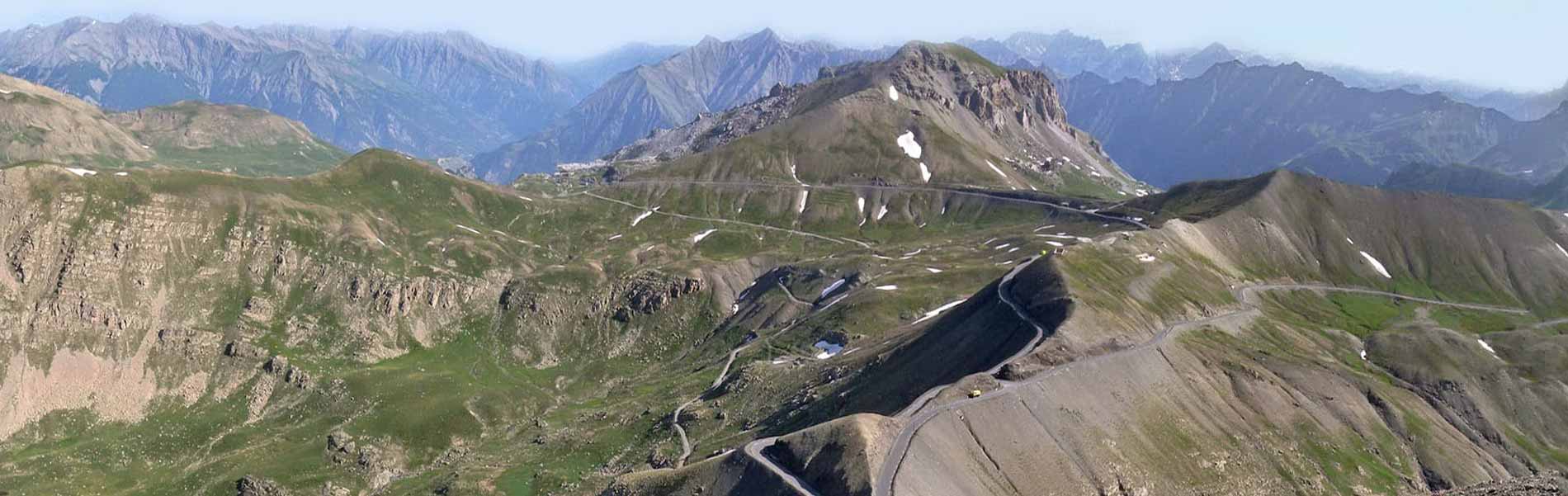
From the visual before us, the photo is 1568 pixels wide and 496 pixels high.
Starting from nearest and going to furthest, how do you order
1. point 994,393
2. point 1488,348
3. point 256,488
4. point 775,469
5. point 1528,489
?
point 1528,489 → point 775,469 → point 994,393 → point 256,488 → point 1488,348

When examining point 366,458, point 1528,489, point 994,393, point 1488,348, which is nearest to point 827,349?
point 994,393

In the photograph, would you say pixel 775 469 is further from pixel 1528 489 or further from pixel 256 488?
pixel 256 488

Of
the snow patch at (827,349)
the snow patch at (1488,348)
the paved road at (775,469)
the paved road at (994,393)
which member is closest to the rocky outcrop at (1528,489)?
the paved road at (994,393)

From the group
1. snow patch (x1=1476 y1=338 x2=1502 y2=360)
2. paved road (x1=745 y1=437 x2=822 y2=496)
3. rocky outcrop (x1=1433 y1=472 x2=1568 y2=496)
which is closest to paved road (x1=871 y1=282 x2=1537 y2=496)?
paved road (x1=745 y1=437 x2=822 y2=496)

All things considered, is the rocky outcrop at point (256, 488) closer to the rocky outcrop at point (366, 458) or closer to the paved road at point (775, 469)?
the rocky outcrop at point (366, 458)

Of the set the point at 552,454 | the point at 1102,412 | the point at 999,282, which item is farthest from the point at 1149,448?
the point at 552,454

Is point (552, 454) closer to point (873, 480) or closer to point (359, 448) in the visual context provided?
point (359, 448)

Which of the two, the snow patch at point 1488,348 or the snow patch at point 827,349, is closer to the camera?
the snow patch at point 1488,348

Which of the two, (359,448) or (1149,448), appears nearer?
(1149,448)

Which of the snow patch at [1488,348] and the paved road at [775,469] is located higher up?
the paved road at [775,469]
